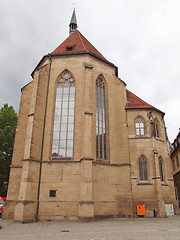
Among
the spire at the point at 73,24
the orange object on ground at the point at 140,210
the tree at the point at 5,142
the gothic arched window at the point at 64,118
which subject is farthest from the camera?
the spire at the point at 73,24

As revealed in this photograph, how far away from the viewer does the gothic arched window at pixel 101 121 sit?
15.9 metres

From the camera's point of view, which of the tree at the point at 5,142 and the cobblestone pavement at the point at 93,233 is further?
the tree at the point at 5,142

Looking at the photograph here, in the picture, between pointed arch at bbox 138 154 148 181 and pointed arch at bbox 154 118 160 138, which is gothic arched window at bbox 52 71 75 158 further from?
pointed arch at bbox 154 118 160 138

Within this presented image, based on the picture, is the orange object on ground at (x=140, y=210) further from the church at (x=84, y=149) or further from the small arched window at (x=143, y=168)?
the small arched window at (x=143, y=168)

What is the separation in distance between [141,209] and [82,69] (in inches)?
471

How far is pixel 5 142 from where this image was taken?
22531 mm

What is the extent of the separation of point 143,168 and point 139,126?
3.69m

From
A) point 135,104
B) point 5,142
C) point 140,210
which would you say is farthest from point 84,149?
point 5,142

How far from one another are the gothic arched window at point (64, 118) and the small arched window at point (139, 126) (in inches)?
237

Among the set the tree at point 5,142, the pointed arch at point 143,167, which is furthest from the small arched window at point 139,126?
the tree at point 5,142

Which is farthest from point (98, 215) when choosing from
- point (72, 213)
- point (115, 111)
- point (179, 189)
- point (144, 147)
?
point (179, 189)

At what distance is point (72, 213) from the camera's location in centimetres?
1320

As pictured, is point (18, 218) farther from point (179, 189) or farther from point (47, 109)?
point (179, 189)

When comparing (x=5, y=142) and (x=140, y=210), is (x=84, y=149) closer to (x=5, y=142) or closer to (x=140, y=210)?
(x=140, y=210)
